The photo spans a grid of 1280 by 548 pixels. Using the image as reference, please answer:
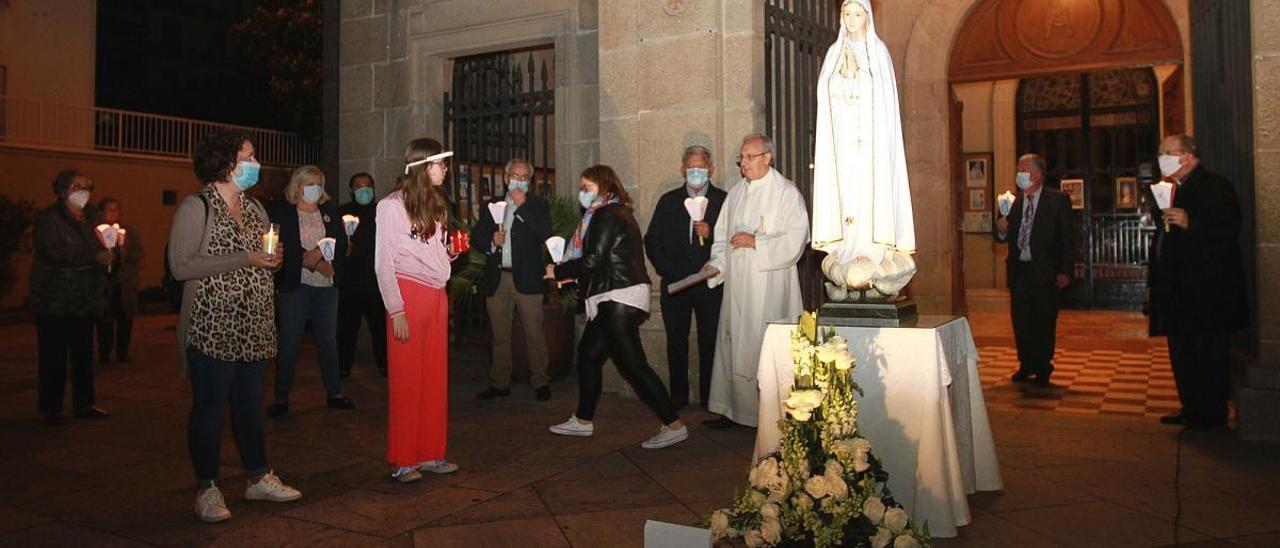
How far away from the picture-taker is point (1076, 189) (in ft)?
60.3

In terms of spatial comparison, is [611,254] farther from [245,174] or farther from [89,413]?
[89,413]

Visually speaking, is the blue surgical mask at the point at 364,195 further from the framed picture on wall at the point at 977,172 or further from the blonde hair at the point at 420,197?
the framed picture on wall at the point at 977,172

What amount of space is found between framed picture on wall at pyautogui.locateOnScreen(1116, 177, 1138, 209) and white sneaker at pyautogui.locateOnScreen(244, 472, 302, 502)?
55.8 feet

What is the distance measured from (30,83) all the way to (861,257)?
24530 millimetres

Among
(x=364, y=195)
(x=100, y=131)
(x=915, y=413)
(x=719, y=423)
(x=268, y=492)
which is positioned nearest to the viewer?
(x=915, y=413)

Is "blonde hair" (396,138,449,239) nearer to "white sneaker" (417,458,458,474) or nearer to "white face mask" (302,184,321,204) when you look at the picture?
"white sneaker" (417,458,458,474)

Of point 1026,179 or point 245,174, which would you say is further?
point 1026,179

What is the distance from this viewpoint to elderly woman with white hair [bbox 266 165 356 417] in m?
7.01

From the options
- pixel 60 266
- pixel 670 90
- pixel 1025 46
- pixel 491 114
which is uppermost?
pixel 1025 46

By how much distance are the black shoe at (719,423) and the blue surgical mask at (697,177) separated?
5.64ft

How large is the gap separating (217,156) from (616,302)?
246 centimetres

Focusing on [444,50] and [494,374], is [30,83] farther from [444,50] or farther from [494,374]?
[494,374]

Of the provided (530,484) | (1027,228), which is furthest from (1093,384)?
(530,484)

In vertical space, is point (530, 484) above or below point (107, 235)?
below
